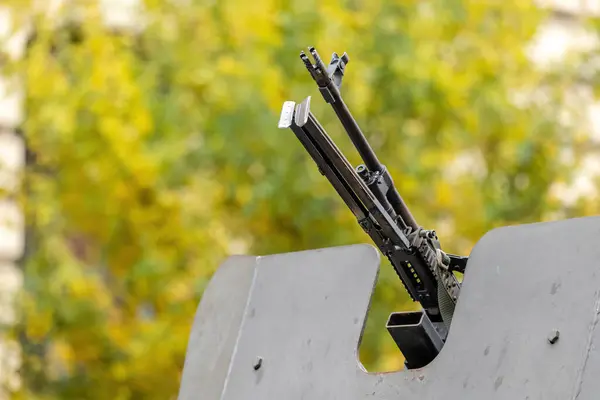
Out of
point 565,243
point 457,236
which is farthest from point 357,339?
point 457,236

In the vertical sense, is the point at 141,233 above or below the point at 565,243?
below

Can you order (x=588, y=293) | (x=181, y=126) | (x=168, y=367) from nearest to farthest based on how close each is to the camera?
(x=588, y=293) < (x=168, y=367) < (x=181, y=126)

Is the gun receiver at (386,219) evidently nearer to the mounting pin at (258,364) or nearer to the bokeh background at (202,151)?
the mounting pin at (258,364)

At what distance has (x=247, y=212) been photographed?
7289mm

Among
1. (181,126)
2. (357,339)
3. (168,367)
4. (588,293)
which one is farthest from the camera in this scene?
(181,126)

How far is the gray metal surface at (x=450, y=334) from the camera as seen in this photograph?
8.68 ft

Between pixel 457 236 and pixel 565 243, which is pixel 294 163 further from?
pixel 565 243

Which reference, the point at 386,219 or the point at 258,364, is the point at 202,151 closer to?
the point at 258,364

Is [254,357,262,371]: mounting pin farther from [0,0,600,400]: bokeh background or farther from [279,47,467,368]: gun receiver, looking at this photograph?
[0,0,600,400]: bokeh background

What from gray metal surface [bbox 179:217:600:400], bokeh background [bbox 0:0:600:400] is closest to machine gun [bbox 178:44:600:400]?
gray metal surface [bbox 179:217:600:400]

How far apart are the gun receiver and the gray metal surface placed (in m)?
0.12

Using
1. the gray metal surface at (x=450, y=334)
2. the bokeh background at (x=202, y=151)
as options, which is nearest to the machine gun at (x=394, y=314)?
the gray metal surface at (x=450, y=334)

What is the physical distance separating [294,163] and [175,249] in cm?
105

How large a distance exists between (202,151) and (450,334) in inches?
191
